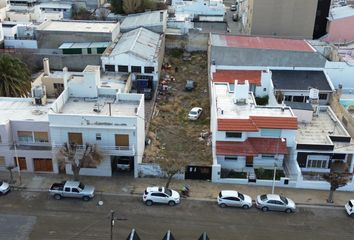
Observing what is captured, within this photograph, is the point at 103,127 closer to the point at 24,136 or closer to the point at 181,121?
the point at 24,136

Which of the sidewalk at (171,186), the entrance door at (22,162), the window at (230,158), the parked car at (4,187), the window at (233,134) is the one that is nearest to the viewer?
the parked car at (4,187)

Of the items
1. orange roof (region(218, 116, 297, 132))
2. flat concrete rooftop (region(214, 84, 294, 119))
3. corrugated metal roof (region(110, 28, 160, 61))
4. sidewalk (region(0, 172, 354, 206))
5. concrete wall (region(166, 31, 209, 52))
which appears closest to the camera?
sidewalk (region(0, 172, 354, 206))

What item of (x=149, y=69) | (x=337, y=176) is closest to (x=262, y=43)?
(x=149, y=69)

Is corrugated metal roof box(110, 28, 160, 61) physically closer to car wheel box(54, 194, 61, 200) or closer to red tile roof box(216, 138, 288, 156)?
red tile roof box(216, 138, 288, 156)

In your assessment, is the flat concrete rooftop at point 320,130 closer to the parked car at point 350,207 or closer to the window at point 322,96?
the window at point 322,96

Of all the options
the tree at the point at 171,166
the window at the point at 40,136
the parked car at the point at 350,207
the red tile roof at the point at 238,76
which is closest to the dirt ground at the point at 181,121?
the tree at the point at 171,166

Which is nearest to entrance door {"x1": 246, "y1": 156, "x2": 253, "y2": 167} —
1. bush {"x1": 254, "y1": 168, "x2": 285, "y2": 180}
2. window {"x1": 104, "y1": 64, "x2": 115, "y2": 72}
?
bush {"x1": 254, "y1": 168, "x2": 285, "y2": 180}
